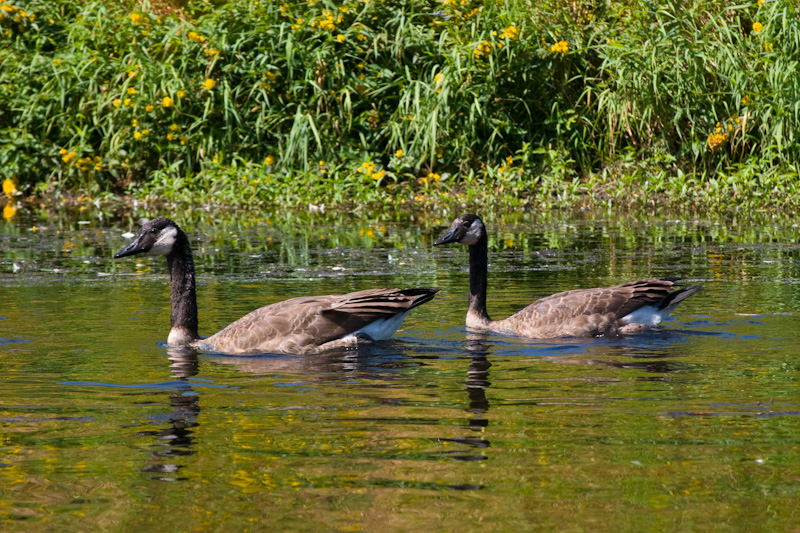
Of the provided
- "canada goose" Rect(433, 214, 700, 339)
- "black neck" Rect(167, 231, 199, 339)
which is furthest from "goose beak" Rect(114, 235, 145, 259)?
"canada goose" Rect(433, 214, 700, 339)

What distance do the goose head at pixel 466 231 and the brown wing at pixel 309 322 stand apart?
1.35 meters

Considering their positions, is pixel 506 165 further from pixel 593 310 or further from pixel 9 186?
pixel 593 310

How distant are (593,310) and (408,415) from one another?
300 cm

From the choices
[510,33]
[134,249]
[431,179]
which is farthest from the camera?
[431,179]

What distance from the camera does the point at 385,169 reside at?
1944 centimetres

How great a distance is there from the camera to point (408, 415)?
5.91 metres

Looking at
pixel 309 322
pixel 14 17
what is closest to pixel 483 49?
pixel 14 17

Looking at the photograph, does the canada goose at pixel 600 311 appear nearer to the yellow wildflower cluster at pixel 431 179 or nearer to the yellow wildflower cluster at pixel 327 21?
the yellow wildflower cluster at pixel 431 179

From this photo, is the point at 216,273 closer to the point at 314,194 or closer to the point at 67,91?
the point at 314,194

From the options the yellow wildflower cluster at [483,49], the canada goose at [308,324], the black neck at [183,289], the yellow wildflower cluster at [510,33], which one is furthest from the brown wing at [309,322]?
the yellow wildflower cluster at [510,33]

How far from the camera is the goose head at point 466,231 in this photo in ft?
31.2

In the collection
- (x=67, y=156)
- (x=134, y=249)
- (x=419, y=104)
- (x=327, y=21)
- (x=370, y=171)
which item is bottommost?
(x=134, y=249)

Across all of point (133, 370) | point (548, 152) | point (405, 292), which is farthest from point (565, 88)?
point (133, 370)

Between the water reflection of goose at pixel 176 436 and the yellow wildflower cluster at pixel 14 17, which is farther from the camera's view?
the yellow wildflower cluster at pixel 14 17
